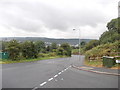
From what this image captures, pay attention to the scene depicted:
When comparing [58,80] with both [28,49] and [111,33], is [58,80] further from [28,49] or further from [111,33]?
[111,33]

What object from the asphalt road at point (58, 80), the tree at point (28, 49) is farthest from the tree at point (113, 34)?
the asphalt road at point (58, 80)

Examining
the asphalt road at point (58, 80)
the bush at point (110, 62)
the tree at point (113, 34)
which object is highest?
the tree at point (113, 34)

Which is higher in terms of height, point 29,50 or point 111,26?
point 111,26

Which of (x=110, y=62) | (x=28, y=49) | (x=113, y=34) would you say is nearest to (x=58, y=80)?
(x=110, y=62)

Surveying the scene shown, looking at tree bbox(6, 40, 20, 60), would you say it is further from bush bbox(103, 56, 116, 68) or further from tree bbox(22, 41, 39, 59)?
bush bbox(103, 56, 116, 68)

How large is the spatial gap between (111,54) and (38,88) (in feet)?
52.6

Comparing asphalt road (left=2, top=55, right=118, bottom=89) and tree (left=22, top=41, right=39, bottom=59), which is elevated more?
tree (left=22, top=41, right=39, bottom=59)

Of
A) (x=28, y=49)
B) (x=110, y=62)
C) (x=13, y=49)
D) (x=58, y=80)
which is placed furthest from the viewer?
(x=28, y=49)

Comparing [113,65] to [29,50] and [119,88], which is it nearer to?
[119,88]

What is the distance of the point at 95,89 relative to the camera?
6641 mm

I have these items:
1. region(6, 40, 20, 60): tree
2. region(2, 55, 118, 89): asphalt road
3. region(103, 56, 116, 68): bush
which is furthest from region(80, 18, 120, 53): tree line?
region(2, 55, 118, 89): asphalt road

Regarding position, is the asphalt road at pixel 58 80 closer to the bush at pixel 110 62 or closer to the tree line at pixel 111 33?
the bush at pixel 110 62

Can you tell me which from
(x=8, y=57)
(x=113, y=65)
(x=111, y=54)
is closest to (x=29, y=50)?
(x=8, y=57)

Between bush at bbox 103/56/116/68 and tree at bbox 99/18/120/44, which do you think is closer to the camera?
bush at bbox 103/56/116/68
